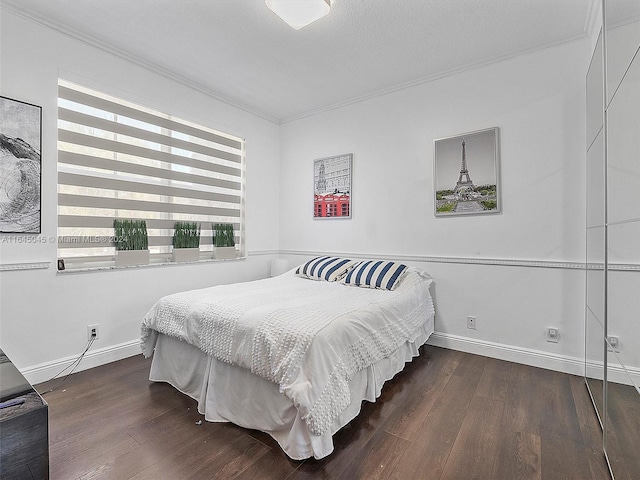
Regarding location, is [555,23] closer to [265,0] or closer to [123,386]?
[265,0]

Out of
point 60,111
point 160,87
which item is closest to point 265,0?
point 160,87

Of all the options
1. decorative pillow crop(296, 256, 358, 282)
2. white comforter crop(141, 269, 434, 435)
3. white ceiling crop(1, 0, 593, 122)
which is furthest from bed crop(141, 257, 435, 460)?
white ceiling crop(1, 0, 593, 122)

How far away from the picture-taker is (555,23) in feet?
7.54

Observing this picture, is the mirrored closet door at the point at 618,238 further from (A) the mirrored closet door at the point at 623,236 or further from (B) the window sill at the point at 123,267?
(B) the window sill at the point at 123,267

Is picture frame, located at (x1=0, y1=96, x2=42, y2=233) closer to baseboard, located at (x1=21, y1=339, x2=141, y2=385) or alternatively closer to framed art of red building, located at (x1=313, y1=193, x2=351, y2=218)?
baseboard, located at (x1=21, y1=339, x2=141, y2=385)

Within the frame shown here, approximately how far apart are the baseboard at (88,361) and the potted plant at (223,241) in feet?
3.76

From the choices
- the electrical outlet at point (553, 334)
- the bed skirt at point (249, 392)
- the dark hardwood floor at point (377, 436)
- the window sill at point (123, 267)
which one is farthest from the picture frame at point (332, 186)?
the electrical outlet at point (553, 334)

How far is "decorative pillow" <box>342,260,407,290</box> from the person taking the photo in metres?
2.70

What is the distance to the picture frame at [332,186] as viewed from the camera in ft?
11.9

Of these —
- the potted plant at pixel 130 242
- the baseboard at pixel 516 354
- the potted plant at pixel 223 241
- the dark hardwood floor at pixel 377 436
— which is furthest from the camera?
the potted plant at pixel 223 241

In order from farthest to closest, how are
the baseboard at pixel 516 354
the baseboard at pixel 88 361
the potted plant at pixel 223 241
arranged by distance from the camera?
1. the potted plant at pixel 223 241
2. the baseboard at pixel 516 354
3. the baseboard at pixel 88 361

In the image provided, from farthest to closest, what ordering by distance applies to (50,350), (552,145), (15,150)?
(552,145) → (50,350) → (15,150)

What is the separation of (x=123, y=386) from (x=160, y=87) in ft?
8.48

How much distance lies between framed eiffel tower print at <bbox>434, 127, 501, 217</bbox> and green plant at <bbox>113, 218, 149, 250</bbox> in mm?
2728
